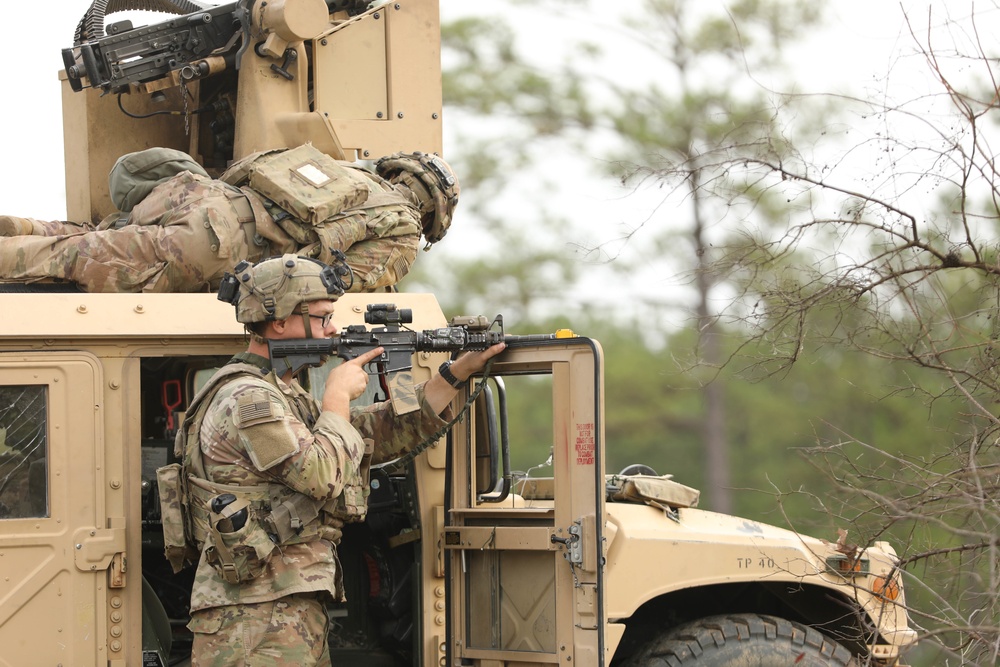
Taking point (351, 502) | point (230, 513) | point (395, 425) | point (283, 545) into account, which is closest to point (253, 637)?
point (283, 545)

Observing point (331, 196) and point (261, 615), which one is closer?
point (261, 615)

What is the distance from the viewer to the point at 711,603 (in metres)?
5.44

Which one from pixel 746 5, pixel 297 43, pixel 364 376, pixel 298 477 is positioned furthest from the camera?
pixel 746 5

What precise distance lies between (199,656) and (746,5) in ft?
50.0

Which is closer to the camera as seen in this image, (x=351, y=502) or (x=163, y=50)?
(x=351, y=502)

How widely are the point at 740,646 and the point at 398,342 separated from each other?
170 cm

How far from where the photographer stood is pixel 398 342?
15.1 ft

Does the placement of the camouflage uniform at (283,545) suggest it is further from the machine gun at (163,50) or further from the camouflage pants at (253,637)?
the machine gun at (163,50)

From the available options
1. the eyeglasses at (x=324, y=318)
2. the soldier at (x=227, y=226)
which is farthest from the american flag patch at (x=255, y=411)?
the soldier at (x=227, y=226)

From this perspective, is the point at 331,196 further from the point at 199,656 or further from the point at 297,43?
the point at 199,656

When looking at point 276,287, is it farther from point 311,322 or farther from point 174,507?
point 174,507

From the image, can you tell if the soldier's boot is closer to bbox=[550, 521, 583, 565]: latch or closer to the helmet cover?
the helmet cover

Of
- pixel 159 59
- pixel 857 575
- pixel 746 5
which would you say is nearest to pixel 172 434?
pixel 159 59

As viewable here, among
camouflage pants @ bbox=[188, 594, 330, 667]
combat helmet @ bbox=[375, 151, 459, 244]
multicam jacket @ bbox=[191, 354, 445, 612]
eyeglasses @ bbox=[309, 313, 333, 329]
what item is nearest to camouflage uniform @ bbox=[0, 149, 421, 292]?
combat helmet @ bbox=[375, 151, 459, 244]
